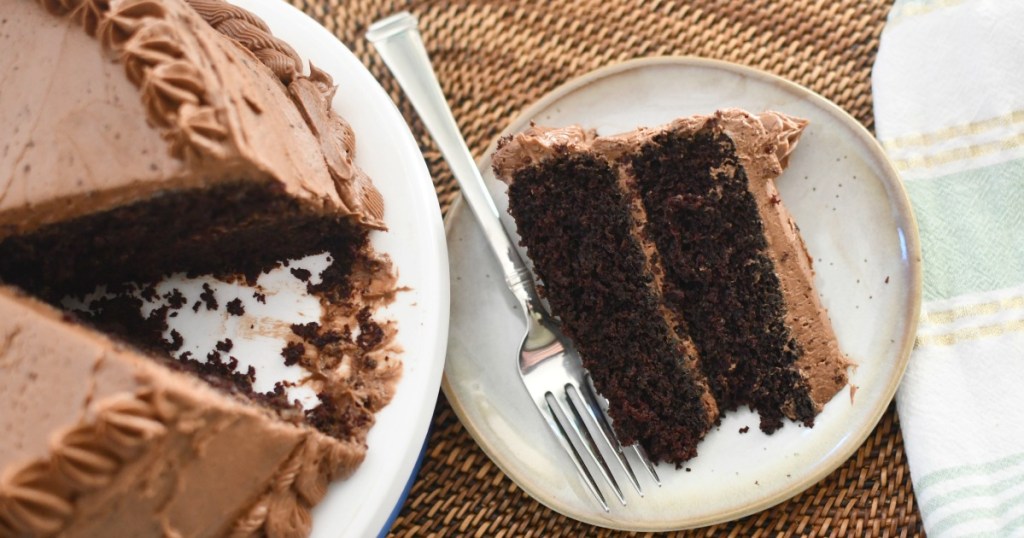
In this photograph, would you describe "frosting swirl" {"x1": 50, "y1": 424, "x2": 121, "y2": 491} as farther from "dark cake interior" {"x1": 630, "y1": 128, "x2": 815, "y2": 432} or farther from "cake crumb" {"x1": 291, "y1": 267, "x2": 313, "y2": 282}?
"dark cake interior" {"x1": 630, "y1": 128, "x2": 815, "y2": 432}

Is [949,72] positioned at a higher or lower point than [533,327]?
higher

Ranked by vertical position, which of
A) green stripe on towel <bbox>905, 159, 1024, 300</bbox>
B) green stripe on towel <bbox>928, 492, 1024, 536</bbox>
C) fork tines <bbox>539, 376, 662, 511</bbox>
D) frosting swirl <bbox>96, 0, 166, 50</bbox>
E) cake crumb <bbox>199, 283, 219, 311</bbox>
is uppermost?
frosting swirl <bbox>96, 0, 166, 50</bbox>

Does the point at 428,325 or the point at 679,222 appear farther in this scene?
the point at 679,222

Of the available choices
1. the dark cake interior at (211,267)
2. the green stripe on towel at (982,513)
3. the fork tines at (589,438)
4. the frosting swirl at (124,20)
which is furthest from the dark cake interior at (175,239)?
the green stripe on towel at (982,513)

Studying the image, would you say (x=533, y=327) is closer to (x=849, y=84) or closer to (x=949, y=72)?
(x=849, y=84)

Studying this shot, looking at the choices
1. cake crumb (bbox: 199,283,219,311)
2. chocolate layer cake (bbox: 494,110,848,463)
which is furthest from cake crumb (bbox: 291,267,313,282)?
chocolate layer cake (bbox: 494,110,848,463)

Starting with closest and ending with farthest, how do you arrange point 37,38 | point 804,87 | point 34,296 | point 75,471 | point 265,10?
1. point 75,471
2. point 37,38
3. point 34,296
4. point 265,10
5. point 804,87

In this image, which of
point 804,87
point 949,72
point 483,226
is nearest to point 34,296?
point 483,226
